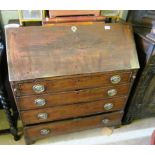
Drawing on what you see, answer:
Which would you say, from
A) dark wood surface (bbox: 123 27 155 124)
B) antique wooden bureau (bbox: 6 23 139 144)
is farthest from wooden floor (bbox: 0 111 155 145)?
antique wooden bureau (bbox: 6 23 139 144)

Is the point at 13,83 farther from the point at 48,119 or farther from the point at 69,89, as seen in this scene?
the point at 48,119

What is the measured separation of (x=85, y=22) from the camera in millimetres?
1397

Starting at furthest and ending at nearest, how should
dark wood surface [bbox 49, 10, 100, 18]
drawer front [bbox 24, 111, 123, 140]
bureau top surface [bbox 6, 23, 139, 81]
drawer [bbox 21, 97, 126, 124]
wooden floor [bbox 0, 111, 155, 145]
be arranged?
1. wooden floor [bbox 0, 111, 155, 145]
2. drawer front [bbox 24, 111, 123, 140]
3. drawer [bbox 21, 97, 126, 124]
4. dark wood surface [bbox 49, 10, 100, 18]
5. bureau top surface [bbox 6, 23, 139, 81]

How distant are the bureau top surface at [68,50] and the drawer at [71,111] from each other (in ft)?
1.20

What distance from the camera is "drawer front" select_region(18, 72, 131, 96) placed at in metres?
1.24

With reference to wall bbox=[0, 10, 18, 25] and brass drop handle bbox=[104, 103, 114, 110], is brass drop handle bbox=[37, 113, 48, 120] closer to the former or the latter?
brass drop handle bbox=[104, 103, 114, 110]

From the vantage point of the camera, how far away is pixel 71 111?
1528 millimetres

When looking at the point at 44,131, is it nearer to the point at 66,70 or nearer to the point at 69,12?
the point at 66,70

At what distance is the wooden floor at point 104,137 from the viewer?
1723mm

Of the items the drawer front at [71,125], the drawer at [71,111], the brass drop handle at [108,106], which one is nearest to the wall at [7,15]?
the drawer at [71,111]

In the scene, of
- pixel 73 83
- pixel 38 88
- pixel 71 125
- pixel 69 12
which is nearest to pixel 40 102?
pixel 38 88

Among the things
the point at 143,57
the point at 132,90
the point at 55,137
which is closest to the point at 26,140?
the point at 55,137

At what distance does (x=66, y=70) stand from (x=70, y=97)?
27 centimetres

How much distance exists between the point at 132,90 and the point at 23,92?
961 millimetres
